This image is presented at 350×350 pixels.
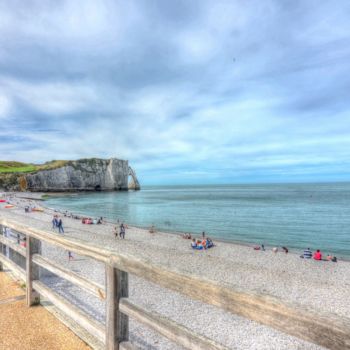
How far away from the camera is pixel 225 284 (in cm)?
215

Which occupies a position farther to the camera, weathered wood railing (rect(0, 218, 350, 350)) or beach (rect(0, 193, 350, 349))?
beach (rect(0, 193, 350, 349))

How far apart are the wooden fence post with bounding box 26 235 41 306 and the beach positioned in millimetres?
796

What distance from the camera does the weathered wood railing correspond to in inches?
62.9

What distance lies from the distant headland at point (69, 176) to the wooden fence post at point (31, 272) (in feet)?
383

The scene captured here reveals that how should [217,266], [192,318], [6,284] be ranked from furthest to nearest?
[217,266]
[192,318]
[6,284]

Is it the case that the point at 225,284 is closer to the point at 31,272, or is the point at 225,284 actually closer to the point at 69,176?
the point at 31,272

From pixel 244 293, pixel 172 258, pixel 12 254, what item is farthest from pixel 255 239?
pixel 244 293

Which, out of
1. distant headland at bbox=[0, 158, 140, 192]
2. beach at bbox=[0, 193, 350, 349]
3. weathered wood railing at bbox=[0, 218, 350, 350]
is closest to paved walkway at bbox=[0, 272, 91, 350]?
weathered wood railing at bbox=[0, 218, 350, 350]

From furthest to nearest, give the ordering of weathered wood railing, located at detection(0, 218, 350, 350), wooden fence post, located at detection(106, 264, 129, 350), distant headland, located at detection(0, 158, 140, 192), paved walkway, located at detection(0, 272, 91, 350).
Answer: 1. distant headland, located at detection(0, 158, 140, 192)
2. paved walkway, located at detection(0, 272, 91, 350)
3. wooden fence post, located at detection(106, 264, 129, 350)
4. weathered wood railing, located at detection(0, 218, 350, 350)

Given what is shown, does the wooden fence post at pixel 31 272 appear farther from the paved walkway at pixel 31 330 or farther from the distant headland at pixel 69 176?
the distant headland at pixel 69 176

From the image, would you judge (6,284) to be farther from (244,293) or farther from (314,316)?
(314,316)

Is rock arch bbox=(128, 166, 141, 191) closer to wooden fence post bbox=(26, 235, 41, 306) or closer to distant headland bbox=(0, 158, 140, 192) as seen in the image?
distant headland bbox=(0, 158, 140, 192)

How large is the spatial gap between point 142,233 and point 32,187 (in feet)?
319

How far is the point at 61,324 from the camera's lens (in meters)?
4.19
